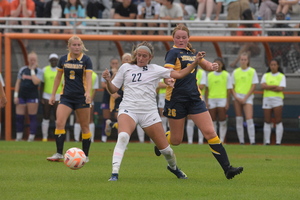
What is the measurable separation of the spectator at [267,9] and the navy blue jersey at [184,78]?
11.2 meters

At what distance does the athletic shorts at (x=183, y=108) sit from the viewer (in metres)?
9.88

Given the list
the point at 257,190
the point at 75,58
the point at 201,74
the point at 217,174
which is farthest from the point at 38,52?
the point at 257,190

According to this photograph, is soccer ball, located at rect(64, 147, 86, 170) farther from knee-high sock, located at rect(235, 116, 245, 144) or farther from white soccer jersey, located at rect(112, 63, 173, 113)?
knee-high sock, located at rect(235, 116, 245, 144)

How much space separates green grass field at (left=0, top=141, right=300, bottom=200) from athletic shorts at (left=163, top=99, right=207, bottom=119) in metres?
0.94

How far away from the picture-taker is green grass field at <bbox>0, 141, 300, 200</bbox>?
8.15 m

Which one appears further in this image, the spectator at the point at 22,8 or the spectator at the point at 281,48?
the spectator at the point at 22,8

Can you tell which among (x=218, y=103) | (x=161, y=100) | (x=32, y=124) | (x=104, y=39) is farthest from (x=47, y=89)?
(x=218, y=103)

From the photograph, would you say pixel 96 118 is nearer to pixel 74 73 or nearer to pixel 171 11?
pixel 171 11

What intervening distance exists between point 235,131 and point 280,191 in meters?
11.2

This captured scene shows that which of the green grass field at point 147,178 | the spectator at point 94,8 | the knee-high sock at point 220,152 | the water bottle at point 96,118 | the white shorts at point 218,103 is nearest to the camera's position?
the green grass field at point 147,178

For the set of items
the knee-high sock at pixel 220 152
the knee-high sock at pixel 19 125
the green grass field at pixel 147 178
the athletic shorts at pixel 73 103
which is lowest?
the knee-high sock at pixel 19 125

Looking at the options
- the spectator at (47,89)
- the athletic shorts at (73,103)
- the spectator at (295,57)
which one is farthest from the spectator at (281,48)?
the athletic shorts at (73,103)

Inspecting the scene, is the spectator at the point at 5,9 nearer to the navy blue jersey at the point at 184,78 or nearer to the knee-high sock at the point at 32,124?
the knee-high sock at the point at 32,124

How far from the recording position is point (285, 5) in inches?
799
